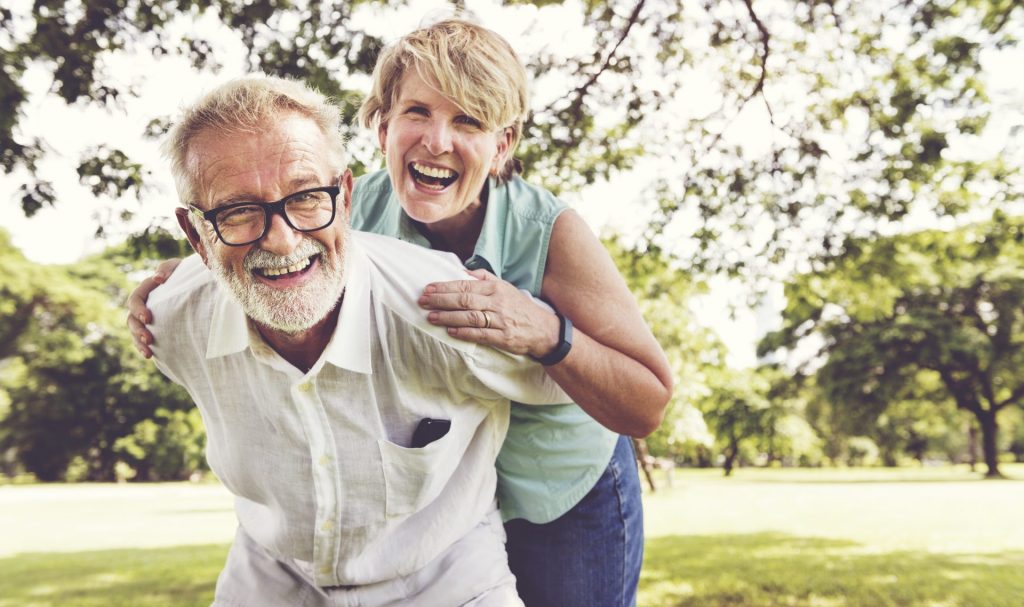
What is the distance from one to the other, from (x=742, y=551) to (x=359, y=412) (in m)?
12.4

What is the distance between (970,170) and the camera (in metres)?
8.21

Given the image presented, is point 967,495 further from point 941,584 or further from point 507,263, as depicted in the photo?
point 507,263

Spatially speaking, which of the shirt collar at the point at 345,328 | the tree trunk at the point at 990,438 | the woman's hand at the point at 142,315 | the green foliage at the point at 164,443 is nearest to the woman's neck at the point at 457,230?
the shirt collar at the point at 345,328

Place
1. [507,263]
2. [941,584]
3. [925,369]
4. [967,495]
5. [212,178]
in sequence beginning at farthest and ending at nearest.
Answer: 1. [925,369]
2. [967,495]
3. [941,584]
4. [507,263]
5. [212,178]

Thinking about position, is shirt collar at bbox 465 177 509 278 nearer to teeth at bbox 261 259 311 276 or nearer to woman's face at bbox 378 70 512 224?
woman's face at bbox 378 70 512 224

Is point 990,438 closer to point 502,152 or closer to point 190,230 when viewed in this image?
point 502,152

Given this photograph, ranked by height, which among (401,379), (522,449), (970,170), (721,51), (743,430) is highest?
(721,51)

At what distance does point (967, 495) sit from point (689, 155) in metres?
20.8

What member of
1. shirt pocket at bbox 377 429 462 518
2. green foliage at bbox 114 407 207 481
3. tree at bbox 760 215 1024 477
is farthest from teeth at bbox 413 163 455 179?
green foliage at bbox 114 407 207 481

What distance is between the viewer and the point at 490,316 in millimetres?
1940

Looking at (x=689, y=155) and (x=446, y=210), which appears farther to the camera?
(x=689, y=155)

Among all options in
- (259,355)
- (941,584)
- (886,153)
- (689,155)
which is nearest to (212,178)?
(259,355)

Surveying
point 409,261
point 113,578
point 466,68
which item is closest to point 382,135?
point 466,68

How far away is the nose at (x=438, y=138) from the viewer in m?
2.41
